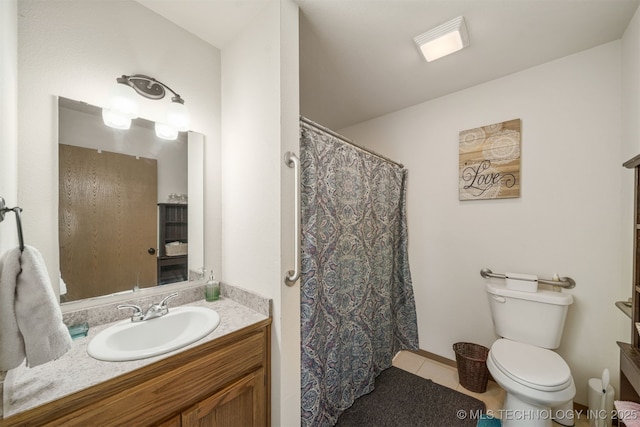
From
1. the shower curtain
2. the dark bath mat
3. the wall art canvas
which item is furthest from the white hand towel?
the wall art canvas

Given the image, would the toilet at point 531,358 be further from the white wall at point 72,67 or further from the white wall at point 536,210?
the white wall at point 72,67

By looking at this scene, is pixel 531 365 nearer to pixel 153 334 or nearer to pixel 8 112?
pixel 153 334

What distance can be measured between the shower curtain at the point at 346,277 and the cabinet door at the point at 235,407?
255 millimetres

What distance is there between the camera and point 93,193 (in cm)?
113

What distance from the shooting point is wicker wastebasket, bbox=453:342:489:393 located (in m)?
1.74

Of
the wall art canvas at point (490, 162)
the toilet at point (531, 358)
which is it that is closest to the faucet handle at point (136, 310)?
the toilet at point (531, 358)

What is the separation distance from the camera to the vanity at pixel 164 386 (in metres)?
0.67

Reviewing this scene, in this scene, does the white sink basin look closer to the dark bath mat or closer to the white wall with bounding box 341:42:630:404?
the dark bath mat

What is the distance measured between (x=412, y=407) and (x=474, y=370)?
54 cm

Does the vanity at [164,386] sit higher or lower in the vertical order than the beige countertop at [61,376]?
lower

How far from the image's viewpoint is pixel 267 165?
1.22m

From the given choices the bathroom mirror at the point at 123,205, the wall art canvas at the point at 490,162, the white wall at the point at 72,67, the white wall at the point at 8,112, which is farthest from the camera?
the wall art canvas at the point at 490,162

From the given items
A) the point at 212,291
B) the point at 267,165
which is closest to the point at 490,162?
the point at 267,165

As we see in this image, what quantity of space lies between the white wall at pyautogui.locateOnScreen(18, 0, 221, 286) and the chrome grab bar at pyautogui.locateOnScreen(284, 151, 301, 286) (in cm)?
63
